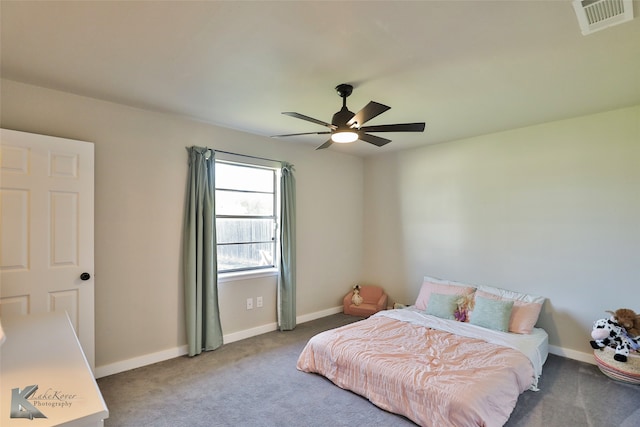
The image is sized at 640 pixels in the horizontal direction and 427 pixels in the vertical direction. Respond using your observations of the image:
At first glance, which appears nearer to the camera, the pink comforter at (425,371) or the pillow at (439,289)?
the pink comforter at (425,371)

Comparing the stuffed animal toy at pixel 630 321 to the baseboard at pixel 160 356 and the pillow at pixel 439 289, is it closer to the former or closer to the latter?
the pillow at pixel 439 289

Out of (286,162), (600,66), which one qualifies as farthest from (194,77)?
(600,66)

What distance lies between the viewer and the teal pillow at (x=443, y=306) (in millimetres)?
3701

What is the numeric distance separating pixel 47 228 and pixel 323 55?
2.52m

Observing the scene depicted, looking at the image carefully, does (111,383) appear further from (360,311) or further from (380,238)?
(380,238)

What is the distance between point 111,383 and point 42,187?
174 cm

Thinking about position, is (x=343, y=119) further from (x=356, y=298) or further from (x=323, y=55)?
(x=356, y=298)

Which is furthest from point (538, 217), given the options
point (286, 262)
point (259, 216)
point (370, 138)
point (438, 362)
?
point (259, 216)

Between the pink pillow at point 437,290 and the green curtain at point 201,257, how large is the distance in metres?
2.50

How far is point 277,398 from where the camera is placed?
2.57 m

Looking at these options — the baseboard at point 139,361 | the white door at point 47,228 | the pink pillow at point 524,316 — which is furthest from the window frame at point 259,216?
the pink pillow at point 524,316

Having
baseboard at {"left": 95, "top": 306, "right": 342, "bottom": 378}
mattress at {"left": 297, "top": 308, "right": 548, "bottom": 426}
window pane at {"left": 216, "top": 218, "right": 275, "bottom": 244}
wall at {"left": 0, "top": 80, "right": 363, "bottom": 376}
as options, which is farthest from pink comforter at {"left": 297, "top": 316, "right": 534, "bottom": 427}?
window pane at {"left": 216, "top": 218, "right": 275, "bottom": 244}

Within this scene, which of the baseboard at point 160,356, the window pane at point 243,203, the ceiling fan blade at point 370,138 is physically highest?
the ceiling fan blade at point 370,138

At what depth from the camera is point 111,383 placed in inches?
109
